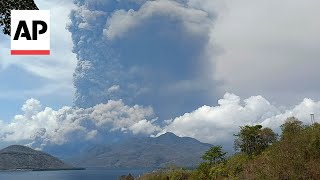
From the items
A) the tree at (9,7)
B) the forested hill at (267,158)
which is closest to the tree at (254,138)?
the forested hill at (267,158)

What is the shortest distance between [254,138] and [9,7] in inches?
5535

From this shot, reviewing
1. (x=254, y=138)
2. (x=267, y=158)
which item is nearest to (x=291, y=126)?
(x=254, y=138)

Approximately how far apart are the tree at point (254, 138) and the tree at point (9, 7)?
137 meters

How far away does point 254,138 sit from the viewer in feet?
510

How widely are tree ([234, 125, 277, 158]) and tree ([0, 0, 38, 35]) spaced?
13745 centimetres

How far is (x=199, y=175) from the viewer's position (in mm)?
151625

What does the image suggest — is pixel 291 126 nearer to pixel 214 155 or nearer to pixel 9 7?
pixel 214 155

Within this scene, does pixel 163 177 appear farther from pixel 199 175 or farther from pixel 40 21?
pixel 40 21

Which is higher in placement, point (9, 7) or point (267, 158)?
point (9, 7)

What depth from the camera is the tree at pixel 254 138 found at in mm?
154363

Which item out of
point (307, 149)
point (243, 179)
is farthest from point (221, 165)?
point (307, 149)

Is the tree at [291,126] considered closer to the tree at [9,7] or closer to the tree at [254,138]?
the tree at [254,138]

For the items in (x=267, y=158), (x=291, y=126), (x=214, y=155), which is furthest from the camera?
(x=214, y=155)

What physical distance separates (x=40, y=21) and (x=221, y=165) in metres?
131
